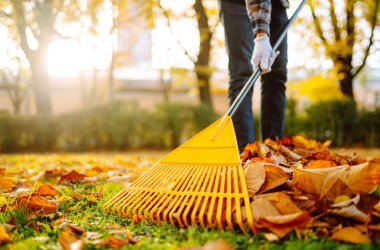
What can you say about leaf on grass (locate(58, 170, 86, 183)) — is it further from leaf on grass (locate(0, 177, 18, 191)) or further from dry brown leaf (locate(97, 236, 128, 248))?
dry brown leaf (locate(97, 236, 128, 248))

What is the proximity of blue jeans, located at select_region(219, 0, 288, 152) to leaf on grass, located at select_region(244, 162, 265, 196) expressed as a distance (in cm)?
102

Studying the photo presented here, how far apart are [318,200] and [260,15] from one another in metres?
1.36

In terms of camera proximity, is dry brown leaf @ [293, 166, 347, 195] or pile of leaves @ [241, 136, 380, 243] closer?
pile of leaves @ [241, 136, 380, 243]

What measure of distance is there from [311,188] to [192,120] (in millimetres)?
8641

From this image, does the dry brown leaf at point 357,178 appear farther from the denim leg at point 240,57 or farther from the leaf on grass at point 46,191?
the leaf on grass at point 46,191

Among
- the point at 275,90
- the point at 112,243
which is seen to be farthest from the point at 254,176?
the point at 275,90

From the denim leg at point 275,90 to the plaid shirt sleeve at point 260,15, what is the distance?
452 mm

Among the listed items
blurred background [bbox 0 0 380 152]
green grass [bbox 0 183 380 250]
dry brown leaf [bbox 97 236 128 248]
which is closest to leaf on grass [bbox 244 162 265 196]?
green grass [bbox 0 183 380 250]

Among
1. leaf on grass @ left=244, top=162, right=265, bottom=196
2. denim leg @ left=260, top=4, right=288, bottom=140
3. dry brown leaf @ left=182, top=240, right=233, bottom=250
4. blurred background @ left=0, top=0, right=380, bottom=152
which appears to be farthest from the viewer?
blurred background @ left=0, top=0, right=380, bottom=152

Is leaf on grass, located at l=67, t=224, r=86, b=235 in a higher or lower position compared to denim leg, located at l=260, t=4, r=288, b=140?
lower

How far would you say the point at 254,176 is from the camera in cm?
173

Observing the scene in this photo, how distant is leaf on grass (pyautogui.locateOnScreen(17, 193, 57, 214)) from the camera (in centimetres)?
175

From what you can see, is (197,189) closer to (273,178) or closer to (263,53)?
(273,178)

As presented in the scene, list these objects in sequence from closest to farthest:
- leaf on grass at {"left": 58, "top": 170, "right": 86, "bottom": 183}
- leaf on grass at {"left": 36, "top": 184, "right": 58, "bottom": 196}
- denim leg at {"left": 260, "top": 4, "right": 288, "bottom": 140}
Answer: leaf on grass at {"left": 36, "top": 184, "right": 58, "bottom": 196}, leaf on grass at {"left": 58, "top": 170, "right": 86, "bottom": 183}, denim leg at {"left": 260, "top": 4, "right": 288, "bottom": 140}
